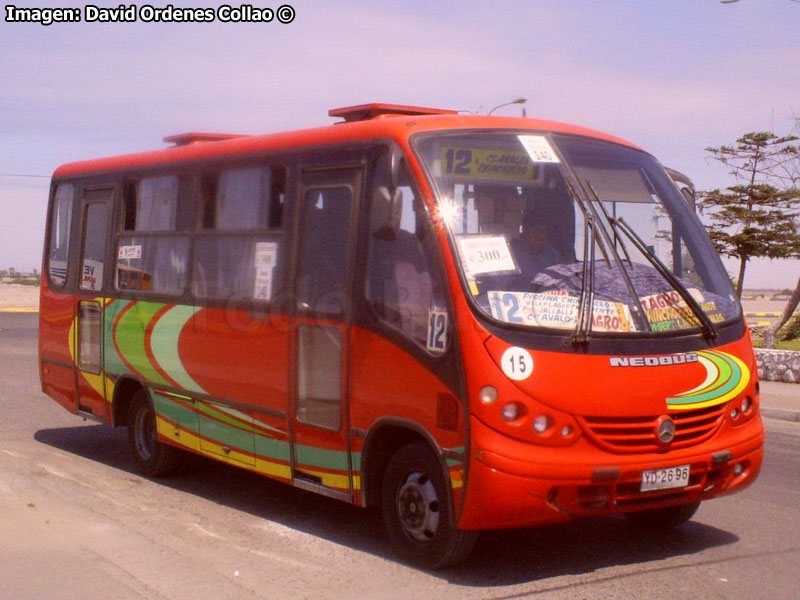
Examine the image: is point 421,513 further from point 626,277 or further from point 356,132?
point 356,132

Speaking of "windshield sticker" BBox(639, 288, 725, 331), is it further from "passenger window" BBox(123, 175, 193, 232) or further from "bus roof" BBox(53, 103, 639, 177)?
"passenger window" BBox(123, 175, 193, 232)

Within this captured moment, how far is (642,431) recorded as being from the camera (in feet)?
20.5

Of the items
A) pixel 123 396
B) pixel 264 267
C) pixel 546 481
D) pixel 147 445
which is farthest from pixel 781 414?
pixel 546 481

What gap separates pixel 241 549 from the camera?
7.06m

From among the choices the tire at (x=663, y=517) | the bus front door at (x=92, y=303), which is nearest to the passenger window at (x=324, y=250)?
the tire at (x=663, y=517)

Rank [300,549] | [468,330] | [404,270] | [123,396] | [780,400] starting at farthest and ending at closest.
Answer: [780,400], [123,396], [300,549], [404,270], [468,330]

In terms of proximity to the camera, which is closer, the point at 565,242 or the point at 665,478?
the point at 665,478

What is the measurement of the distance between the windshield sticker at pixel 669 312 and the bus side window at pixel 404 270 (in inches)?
48.2

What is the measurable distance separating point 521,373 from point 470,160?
1.42m

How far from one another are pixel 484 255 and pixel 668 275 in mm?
1185

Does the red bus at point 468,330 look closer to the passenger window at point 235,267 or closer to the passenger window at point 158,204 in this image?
the passenger window at point 235,267

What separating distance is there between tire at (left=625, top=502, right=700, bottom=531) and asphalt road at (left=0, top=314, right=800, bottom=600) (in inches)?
3.7

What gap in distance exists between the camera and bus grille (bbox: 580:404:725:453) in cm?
613

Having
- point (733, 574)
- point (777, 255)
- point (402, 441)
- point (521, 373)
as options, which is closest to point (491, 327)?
point (521, 373)
